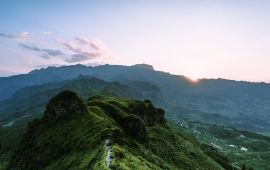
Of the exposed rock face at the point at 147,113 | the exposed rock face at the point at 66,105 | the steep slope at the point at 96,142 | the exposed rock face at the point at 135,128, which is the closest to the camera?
the steep slope at the point at 96,142

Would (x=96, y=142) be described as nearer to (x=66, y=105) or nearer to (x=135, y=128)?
(x=135, y=128)

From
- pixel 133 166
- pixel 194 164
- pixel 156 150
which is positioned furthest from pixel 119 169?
pixel 194 164

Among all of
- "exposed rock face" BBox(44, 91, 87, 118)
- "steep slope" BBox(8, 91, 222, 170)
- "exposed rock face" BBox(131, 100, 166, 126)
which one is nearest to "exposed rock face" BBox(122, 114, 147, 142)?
"steep slope" BBox(8, 91, 222, 170)

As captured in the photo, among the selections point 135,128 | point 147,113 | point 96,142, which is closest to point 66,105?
point 135,128

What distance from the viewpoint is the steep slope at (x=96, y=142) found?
6731cm

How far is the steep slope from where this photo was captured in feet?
221

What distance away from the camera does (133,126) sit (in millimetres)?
93250

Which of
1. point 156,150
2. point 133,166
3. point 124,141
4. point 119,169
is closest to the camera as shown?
point 119,169

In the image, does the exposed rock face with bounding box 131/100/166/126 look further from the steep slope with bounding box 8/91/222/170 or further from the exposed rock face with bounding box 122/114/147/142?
the exposed rock face with bounding box 122/114/147/142

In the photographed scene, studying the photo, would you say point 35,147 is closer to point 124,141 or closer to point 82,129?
point 82,129

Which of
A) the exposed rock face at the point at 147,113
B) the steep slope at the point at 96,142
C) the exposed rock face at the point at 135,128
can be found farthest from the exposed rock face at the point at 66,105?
the exposed rock face at the point at 147,113

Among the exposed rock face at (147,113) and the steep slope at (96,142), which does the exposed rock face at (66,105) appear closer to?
the steep slope at (96,142)

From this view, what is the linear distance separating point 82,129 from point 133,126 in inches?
627

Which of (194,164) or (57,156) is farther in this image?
(194,164)
